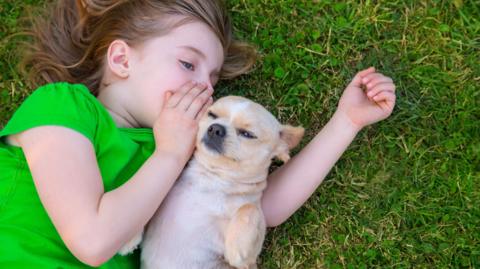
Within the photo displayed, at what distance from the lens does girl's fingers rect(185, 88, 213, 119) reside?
314 cm

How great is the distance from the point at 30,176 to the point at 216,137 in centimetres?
106

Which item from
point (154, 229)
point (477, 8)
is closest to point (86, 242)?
point (154, 229)

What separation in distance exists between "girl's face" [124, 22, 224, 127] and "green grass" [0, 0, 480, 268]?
60cm

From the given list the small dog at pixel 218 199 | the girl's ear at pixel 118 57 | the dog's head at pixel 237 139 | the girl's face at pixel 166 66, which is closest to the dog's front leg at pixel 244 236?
the small dog at pixel 218 199

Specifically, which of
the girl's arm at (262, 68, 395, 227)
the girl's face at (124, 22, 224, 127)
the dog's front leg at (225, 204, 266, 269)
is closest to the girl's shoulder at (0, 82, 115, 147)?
the girl's face at (124, 22, 224, 127)

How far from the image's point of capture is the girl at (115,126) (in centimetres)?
281

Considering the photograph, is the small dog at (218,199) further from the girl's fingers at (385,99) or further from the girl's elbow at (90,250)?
the girl's fingers at (385,99)

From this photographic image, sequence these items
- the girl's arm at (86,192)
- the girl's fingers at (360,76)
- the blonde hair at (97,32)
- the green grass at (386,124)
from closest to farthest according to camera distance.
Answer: the girl's arm at (86,192)
the girl's fingers at (360,76)
the blonde hair at (97,32)
the green grass at (386,124)

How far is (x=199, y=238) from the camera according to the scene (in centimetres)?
294

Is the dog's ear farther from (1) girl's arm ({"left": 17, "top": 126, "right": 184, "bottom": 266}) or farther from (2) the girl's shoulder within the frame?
(2) the girl's shoulder

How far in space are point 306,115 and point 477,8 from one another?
135 centimetres

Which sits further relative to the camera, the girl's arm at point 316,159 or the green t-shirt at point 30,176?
the girl's arm at point 316,159

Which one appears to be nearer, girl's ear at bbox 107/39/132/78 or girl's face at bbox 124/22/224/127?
girl's face at bbox 124/22/224/127

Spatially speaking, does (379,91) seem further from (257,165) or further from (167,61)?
(167,61)
